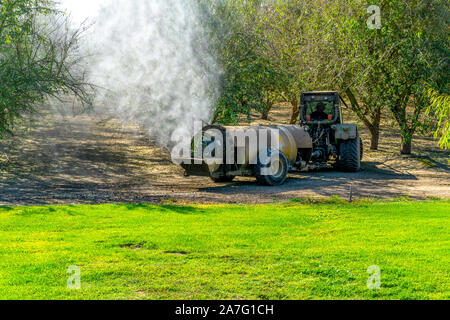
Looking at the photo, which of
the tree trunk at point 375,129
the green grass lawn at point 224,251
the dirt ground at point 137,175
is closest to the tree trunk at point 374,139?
the tree trunk at point 375,129

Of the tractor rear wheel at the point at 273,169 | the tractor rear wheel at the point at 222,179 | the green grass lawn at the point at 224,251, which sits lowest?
the green grass lawn at the point at 224,251

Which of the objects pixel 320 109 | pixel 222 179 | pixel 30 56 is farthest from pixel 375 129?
pixel 30 56

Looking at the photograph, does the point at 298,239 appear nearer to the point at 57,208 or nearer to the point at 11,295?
the point at 11,295

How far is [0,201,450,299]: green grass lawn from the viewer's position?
21.3 feet

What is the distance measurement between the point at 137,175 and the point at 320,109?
682 centimetres

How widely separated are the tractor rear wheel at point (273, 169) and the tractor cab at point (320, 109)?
3.32 metres

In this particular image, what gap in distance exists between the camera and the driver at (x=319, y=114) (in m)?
19.6

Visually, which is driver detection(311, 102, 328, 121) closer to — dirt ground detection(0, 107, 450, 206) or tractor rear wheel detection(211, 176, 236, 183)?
dirt ground detection(0, 107, 450, 206)

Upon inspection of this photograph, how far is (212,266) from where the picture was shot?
24.8 feet

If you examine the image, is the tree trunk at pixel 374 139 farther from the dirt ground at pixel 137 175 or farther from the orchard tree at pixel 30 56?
the orchard tree at pixel 30 56

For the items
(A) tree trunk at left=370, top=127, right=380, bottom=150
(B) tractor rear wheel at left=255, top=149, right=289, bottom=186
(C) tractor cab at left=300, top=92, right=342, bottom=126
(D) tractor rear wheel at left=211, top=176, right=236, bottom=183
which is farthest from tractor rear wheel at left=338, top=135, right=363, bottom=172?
(A) tree trunk at left=370, top=127, right=380, bottom=150

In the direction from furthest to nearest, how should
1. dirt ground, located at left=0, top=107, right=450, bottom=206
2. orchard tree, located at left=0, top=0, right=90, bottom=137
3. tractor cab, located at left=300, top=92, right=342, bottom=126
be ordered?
tractor cab, located at left=300, top=92, right=342, bottom=126 < orchard tree, located at left=0, top=0, right=90, bottom=137 < dirt ground, located at left=0, top=107, right=450, bottom=206

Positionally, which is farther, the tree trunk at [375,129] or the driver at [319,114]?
the tree trunk at [375,129]

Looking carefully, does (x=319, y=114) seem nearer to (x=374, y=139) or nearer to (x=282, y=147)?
(x=282, y=147)
